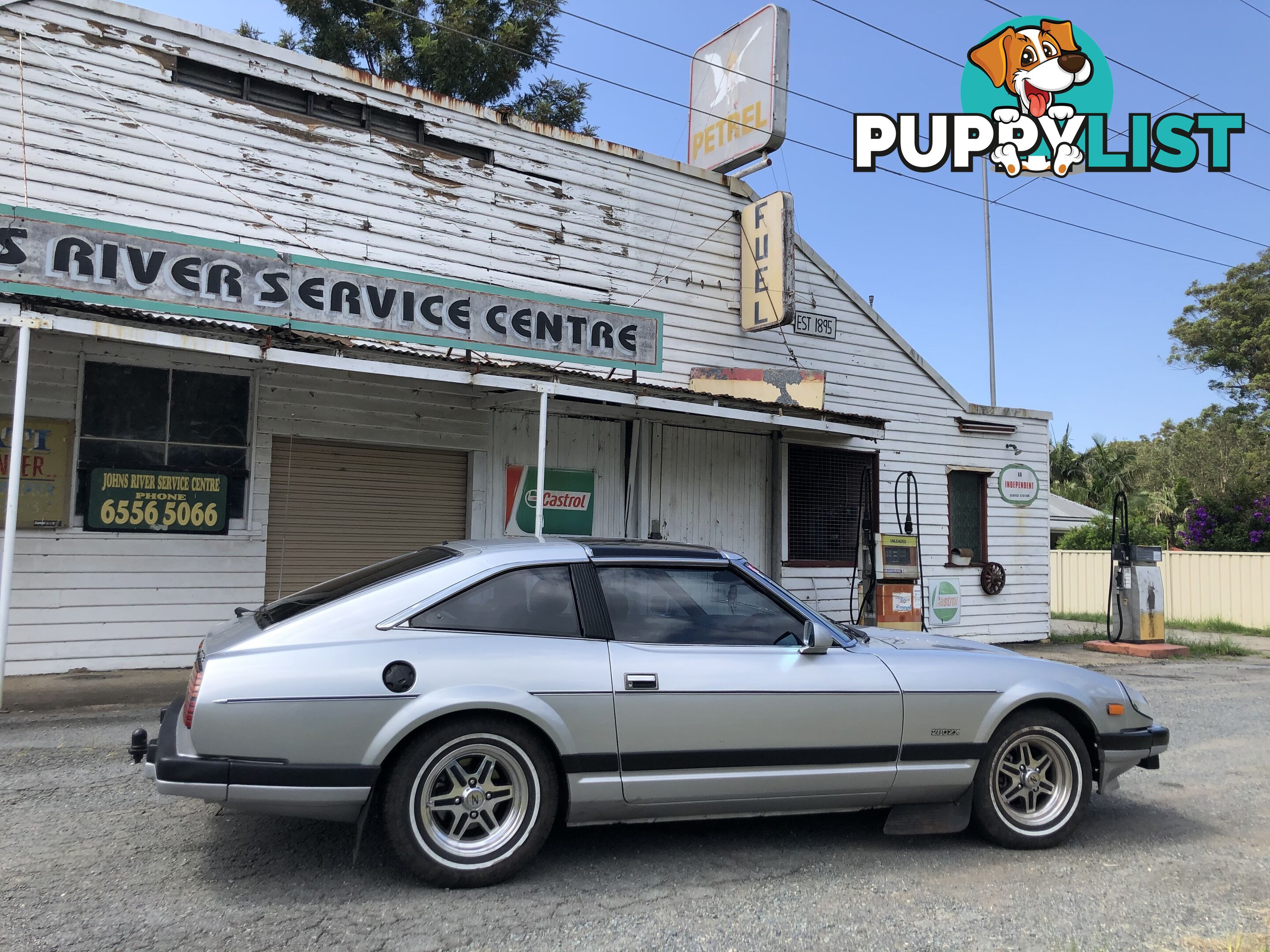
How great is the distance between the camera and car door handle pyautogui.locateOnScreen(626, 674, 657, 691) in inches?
162

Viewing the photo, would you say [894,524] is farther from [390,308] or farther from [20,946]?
[20,946]

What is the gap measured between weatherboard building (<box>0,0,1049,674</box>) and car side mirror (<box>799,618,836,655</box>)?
476 centimetres

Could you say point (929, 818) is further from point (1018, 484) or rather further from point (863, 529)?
point (1018, 484)

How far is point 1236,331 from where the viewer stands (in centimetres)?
3534

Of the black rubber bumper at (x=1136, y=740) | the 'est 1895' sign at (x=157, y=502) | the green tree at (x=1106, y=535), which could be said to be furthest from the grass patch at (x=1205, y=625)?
the 'est 1895' sign at (x=157, y=502)

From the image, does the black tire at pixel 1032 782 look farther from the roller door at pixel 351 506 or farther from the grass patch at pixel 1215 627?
the grass patch at pixel 1215 627

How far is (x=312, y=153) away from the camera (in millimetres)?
9836

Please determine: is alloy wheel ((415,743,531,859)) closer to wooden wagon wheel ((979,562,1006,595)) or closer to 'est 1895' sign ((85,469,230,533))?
'est 1895' sign ((85,469,230,533))

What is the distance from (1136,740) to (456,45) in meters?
20.8

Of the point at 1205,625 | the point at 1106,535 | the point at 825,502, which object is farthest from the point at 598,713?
the point at 1106,535

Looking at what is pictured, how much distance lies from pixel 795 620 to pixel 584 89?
2171cm

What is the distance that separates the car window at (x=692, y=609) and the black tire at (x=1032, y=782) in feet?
3.84

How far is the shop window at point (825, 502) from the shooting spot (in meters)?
12.7

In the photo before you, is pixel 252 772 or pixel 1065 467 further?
pixel 1065 467
